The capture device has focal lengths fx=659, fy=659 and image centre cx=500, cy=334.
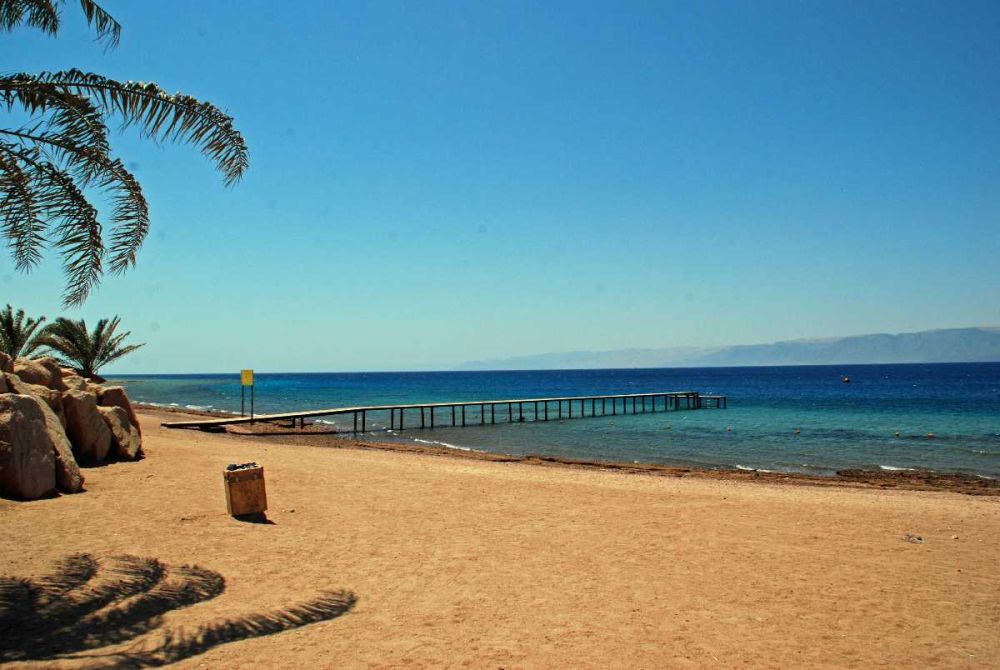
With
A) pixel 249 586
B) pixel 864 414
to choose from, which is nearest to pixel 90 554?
pixel 249 586

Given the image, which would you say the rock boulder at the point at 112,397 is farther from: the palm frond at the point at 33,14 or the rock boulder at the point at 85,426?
the palm frond at the point at 33,14

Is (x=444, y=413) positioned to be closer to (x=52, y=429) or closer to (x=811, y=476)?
(x=811, y=476)

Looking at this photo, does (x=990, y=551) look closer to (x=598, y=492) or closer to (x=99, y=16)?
(x=598, y=492)

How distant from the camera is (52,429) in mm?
9602

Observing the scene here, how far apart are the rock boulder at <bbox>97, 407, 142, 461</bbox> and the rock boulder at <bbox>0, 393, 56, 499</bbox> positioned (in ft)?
12.5

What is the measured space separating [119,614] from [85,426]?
25.6ft

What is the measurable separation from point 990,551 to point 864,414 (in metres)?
37.7

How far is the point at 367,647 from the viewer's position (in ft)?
16.7

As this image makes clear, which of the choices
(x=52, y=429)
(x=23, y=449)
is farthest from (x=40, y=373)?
(x=23, y=449)

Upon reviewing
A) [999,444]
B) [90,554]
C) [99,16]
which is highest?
[99,16]

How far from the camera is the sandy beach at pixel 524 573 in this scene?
17.0 feet

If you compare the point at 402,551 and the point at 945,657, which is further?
the point at 402,551

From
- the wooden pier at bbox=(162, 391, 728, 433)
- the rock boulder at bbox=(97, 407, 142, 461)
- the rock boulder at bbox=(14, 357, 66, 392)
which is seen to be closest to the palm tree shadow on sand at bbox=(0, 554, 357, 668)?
the rock boulder at bbox=(97, 407, 142, 461)

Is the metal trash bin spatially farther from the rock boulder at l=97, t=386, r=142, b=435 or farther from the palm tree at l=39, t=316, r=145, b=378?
the palm tree at l=39, t=316, r=145, b=378
